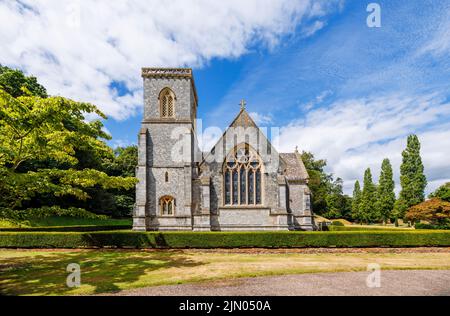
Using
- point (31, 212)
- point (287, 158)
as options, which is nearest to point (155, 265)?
point (31, 212)

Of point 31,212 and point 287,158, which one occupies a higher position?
point 287,158

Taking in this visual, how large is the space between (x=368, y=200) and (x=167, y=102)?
193ft

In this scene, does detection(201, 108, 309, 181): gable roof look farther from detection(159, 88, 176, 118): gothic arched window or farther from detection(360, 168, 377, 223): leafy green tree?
detection(360, 168, 377, 223): leafy green tree

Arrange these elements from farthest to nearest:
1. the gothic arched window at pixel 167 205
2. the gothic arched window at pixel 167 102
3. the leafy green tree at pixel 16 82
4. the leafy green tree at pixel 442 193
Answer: the leafy green tree at pixel 442 193, the leafy green tree at pixel 16 82, the gothic arched window at pixel 167 102, the gothic arched window at pixel 167 205

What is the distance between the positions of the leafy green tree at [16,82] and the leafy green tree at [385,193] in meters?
67.8

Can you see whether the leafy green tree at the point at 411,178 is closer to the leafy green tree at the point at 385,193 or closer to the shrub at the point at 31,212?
the leafy green tree at the point at 385,193

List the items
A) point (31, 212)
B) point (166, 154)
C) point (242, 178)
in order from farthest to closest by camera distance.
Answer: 1. point (166, 154)
2. point (242, 178)
3. point (31, 212)

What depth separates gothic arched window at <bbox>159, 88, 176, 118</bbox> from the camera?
2698 centimetres

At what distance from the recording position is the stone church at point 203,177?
23984 mm

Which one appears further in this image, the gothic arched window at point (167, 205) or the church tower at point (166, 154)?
the gothic arched window at point (167, 205)

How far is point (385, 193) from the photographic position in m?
58.7

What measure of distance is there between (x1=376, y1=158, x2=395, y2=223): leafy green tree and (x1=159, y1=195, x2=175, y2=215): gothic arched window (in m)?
52.1

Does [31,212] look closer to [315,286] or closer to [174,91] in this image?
[315,286]

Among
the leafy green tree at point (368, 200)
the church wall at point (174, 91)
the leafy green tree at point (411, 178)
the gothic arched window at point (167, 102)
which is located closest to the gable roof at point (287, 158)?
A: the church wall at point (174, 91)
